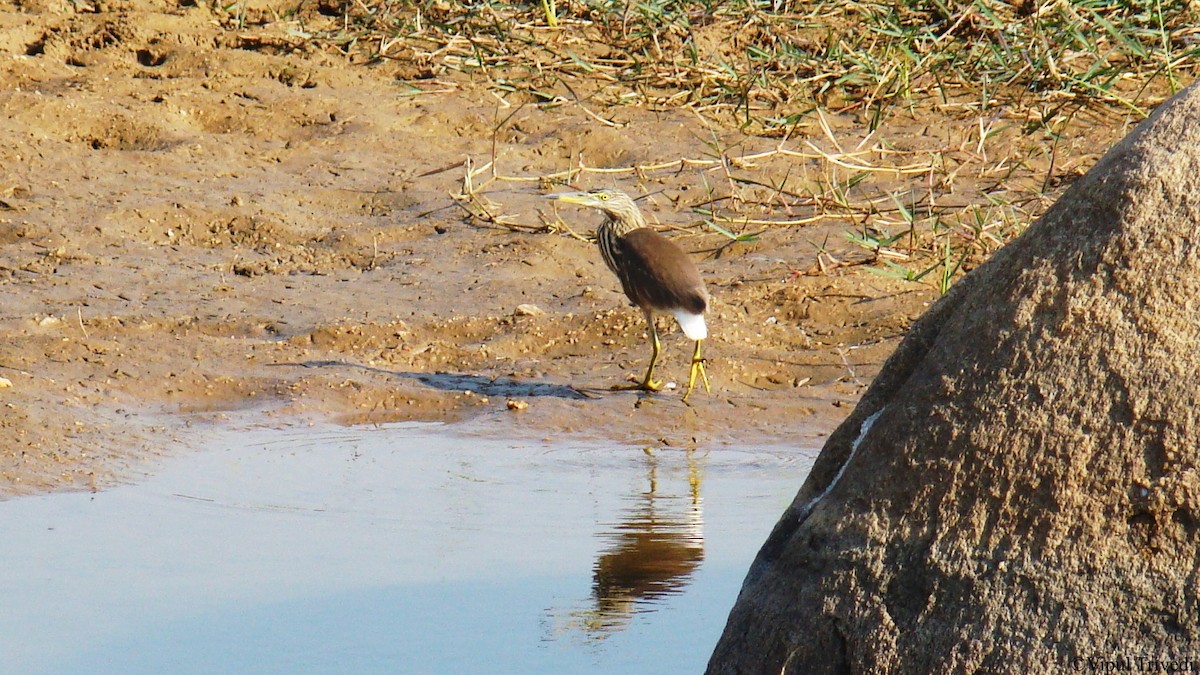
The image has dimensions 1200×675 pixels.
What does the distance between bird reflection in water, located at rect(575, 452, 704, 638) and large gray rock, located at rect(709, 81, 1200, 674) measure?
1.25 metres

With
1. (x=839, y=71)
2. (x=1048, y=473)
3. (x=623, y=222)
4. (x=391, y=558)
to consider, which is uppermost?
(x=839, y=71)

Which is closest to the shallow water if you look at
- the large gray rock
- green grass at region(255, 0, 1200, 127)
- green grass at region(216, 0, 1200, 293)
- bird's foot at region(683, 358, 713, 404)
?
bird's foot at region(683, 358, 713, 404)

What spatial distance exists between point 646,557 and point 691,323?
1709mm

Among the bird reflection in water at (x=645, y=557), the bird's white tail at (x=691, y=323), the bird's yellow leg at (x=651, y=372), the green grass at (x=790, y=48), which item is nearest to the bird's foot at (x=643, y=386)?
the bird's yellow leg at (x=651, y=372)

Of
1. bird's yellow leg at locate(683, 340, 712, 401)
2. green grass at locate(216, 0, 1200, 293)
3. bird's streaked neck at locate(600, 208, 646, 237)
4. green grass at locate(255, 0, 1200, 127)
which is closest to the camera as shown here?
bird's yellow leg at locate(683, 340, 712, 401)

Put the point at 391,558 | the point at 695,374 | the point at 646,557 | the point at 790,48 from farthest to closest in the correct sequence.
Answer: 1. the point at 790,48
2. the point at 695,374
3. the point at 646,557
4. the point at 391,558

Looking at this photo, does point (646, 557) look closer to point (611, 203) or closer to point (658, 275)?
point (658, 275)

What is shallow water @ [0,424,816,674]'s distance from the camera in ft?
11.6

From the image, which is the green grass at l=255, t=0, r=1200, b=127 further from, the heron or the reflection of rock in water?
the reflection of rock in water

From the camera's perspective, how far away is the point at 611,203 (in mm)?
6633

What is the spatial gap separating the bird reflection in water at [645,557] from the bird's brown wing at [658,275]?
0.99m

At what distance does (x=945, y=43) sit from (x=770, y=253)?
2.12m

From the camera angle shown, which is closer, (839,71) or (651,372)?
(651,372)

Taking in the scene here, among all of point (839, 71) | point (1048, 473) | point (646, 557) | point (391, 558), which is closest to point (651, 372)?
point (646, 557)
